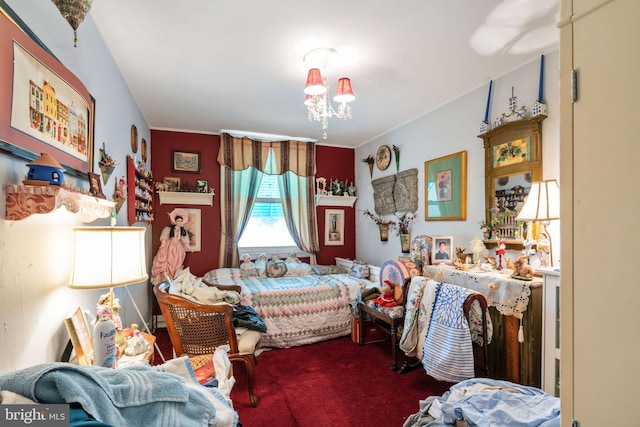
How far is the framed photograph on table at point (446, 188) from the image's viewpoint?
3.00 metres

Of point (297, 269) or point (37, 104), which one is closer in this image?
point (37, 104)

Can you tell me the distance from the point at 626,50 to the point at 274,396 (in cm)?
270

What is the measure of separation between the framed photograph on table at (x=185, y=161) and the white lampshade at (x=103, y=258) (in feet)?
10.2

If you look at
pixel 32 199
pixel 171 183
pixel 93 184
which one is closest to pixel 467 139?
→ pixel 93 184

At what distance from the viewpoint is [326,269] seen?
14.9 feet

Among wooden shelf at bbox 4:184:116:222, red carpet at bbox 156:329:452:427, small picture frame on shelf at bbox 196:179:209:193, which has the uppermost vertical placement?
small picture frame on shelf at bbox 196:179:209:193

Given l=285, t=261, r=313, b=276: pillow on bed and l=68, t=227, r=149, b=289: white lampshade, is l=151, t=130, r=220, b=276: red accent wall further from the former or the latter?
l=68, t=227, r=149, b=289: white lampshade

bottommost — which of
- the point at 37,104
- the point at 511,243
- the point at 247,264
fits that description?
the point at 247,264

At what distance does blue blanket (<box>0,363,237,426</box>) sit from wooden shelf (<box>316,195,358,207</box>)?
13.3 feet

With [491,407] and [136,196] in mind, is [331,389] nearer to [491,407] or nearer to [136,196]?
[491,407]

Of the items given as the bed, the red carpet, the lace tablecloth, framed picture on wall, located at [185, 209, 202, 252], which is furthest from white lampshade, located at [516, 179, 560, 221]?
framed picture on wall, located at [185, 209, 202, 252]

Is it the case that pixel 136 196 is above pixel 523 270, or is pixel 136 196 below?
above

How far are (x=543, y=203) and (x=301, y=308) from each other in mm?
2513

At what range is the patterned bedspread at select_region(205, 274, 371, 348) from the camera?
3.34 metres
